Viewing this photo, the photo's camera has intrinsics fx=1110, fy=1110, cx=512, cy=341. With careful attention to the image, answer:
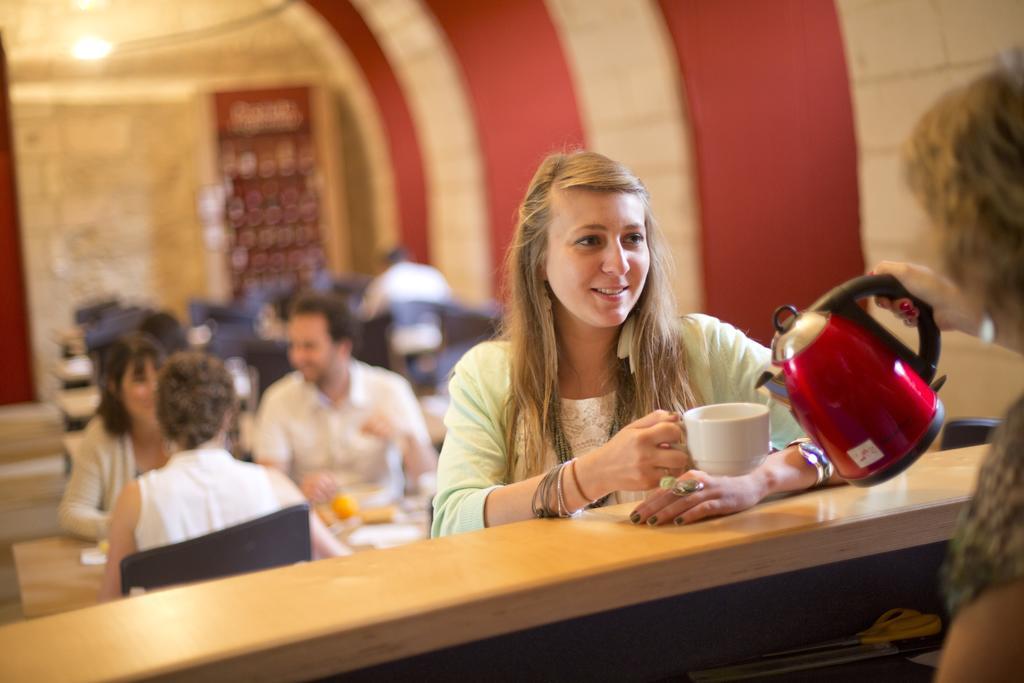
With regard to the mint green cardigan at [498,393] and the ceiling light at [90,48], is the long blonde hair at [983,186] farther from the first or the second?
the ceiling light at [90,48]

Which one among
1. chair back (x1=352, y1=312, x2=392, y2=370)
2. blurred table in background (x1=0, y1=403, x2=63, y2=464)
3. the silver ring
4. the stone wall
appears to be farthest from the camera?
the stone wall

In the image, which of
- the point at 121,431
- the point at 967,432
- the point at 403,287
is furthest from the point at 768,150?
the point at 403,287

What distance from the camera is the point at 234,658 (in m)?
1.25

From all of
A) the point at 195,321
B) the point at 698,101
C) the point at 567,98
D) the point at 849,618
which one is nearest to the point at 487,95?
the point at 567,98

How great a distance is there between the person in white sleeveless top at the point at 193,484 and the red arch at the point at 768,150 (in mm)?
2956

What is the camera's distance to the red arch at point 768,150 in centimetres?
502

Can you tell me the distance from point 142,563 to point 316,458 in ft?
5.50

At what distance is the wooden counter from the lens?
1276 mm

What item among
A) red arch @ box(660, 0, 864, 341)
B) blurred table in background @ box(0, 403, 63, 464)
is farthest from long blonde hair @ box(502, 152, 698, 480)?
blurred table in background @ box(0, 403, 63, 464)

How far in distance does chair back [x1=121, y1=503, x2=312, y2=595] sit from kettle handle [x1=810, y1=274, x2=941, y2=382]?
5.49 feet

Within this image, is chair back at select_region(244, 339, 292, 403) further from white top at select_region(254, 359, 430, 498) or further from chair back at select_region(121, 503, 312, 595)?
chair back at select_region(121, 503, 312, 595)

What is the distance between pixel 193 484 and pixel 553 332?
4.60 ft

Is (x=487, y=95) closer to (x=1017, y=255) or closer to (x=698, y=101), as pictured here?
(x=698, y=101)

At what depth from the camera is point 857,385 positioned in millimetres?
1520
